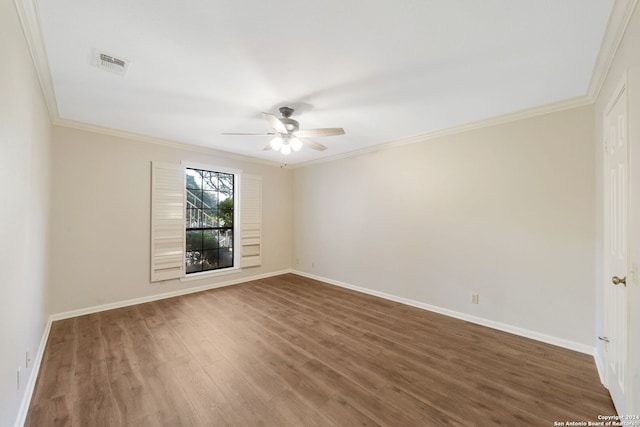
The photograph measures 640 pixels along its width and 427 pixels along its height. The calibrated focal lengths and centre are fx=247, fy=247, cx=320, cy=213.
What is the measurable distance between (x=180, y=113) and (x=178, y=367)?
2816 millimetres

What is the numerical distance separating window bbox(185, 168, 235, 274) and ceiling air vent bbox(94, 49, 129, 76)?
2657 mm

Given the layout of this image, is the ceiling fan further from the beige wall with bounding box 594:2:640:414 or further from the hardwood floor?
the hardwood floor

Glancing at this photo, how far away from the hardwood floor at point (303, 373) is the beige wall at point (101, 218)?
18.1 inches

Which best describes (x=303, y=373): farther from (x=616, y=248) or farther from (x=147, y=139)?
(x=147, y=139)

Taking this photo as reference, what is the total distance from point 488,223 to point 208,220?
15.7 feet

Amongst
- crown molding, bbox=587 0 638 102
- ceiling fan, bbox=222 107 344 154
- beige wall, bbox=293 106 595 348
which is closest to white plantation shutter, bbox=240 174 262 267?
beige wall, bbox=293 106 595 348

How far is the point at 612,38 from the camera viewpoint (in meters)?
1.70

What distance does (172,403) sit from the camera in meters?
1.85

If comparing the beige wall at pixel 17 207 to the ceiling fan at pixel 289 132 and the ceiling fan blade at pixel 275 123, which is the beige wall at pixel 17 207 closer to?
the ceiling fan blade at pixel 275 123

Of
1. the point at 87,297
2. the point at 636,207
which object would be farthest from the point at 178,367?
the point at 636,207

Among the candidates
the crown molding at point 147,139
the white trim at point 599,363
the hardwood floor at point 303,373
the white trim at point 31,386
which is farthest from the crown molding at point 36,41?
the white trim at point 599,363

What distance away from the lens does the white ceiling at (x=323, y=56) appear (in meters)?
1.54

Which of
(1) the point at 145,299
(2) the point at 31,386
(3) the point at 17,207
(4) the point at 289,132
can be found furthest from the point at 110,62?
(1) the point at 145,299

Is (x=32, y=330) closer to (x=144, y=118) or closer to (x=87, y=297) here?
(x=87, y=297)
